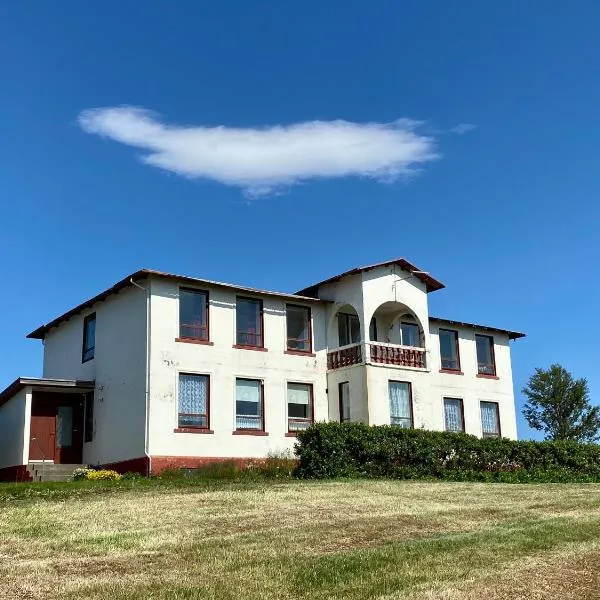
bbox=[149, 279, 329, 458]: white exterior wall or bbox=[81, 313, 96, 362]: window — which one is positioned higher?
bbox=[81, 313, 96, 362]: window

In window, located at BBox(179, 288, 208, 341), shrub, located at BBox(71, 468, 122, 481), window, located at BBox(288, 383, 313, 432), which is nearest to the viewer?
shrub, located at BBox(71, 468, 122, 481)

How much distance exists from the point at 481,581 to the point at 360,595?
1.73 metres

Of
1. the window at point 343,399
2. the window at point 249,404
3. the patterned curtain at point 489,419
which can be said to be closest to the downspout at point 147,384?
the window at point 249,404

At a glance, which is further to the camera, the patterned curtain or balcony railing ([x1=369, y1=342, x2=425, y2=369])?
the patterned curtain

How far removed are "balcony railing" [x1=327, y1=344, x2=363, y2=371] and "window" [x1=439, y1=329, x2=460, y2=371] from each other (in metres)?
6.23

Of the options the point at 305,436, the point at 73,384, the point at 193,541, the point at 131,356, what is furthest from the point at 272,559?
the point at 73,384

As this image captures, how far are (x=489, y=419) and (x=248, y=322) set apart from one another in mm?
13507

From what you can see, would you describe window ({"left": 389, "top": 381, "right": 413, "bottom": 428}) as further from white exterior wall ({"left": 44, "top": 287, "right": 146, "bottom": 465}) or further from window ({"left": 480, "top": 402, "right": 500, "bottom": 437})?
white exterior wall ({"left": 44, "top": 287, "right": 146, "bottom": 465})

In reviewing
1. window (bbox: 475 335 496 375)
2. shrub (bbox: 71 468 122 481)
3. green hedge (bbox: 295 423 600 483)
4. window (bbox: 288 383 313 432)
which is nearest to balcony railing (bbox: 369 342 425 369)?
window (bbox: 288 383 313 432)

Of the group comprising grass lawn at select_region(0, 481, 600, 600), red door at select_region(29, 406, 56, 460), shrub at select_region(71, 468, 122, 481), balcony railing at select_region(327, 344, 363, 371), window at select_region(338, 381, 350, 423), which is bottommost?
grass lawn at select_region(0, 481, 600, 600)

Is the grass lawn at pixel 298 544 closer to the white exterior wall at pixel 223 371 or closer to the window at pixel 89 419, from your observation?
the white exterior wall at pixel 223 371

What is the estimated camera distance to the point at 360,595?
33.7 feet

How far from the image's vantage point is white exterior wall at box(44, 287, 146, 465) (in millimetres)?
29078

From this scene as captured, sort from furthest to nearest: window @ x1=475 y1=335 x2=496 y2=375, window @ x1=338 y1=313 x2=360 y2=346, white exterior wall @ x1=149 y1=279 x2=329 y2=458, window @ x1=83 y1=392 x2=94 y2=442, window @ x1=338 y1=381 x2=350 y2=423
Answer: window @ x1=475 y1=335 x2=496 y2=375, window @ x1=338 y1=313 x2=360 y2=346, window @ x1=338 y1=381 x2=350 y2=423, window @ x1=83 y1=392 x2=94 y2=442, white exterior wall @ x1=149 y1=279 x2=329 y2=458
